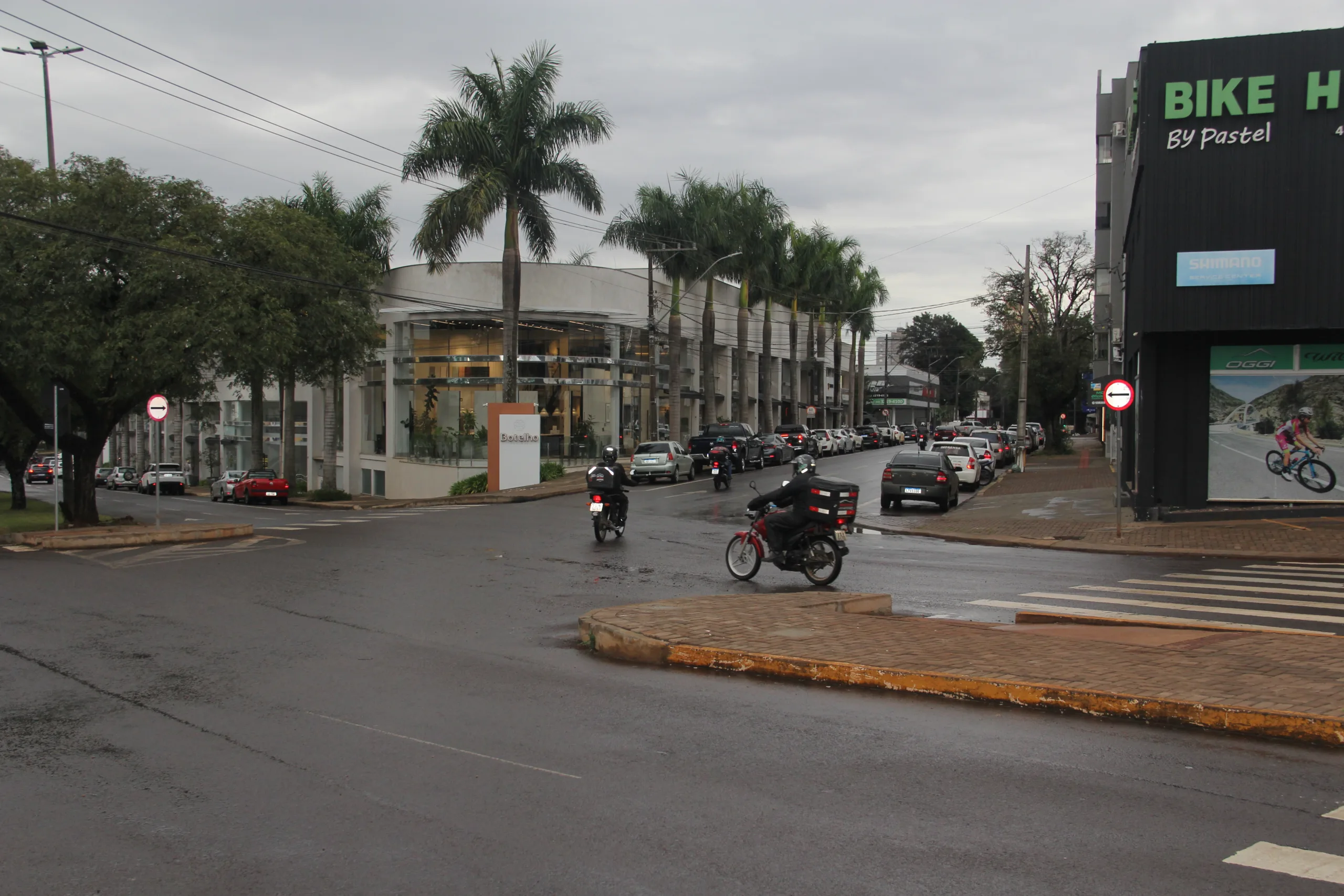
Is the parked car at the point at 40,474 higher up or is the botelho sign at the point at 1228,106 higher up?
the botelho sign at the point at 1228,106

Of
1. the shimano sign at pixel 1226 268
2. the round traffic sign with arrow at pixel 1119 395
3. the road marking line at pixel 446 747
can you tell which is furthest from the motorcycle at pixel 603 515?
the road marking line at pixel 446 747

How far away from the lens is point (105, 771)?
644 cm

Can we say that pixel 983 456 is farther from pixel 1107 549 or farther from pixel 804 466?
pixel 804 466

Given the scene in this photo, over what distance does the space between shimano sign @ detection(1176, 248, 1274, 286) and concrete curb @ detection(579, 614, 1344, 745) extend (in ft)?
54.9

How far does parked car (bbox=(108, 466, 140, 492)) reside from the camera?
64.4 meters

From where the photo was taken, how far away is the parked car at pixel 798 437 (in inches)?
2034

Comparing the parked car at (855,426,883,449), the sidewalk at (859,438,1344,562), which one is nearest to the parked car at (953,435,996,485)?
the sidewalk at (859,438,1344,562)

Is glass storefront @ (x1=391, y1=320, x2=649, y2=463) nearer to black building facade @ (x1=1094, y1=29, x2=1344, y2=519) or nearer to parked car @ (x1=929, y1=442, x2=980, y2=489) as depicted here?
parked car @ (x1=929, y1=442, x2=980, y2=489)

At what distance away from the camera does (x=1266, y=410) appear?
22484 mm

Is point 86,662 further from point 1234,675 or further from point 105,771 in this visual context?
point 1234,675

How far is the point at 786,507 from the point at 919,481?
47.6 feet

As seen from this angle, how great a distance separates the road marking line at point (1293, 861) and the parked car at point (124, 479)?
67.7 meters

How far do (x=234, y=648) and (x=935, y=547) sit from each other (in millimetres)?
13436

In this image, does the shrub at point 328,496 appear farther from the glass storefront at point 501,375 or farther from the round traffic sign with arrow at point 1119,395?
the round traffic sign with arrow at point 1119,395
